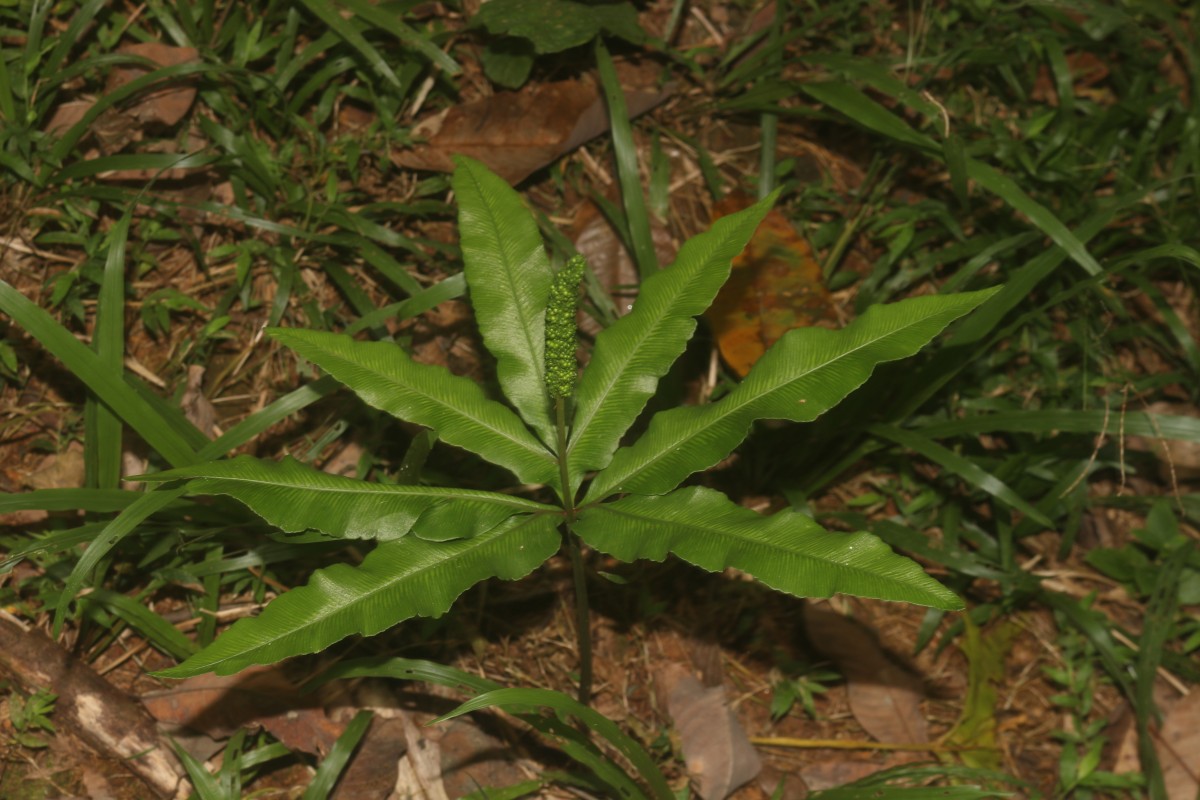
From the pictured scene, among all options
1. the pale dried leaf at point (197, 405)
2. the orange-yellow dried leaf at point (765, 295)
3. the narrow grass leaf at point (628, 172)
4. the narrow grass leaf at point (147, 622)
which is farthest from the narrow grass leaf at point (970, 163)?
the narrow grass leaf at point (147, 622)

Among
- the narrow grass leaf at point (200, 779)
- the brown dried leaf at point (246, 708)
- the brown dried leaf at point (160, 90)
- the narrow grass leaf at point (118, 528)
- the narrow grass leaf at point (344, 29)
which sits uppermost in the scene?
the narrow grass leaf at point (344, 29)

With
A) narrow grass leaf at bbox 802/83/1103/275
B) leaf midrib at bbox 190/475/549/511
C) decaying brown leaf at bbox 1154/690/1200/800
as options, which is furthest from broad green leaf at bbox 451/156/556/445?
decaying brown leaf at bbox 1154/690/1200/800

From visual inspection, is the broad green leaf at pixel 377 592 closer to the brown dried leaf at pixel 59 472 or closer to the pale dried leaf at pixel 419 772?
the pale dried leaf at pixel 419 772

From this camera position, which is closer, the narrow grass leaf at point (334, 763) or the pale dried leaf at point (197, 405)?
the narrow grass leaf at point (334, 763)

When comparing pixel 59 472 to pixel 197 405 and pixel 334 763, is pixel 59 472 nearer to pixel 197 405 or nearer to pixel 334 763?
pixel 197 405

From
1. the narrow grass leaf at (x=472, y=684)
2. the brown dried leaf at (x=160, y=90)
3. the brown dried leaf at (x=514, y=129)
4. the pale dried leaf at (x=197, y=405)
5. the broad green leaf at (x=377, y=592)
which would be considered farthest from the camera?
the brown dried leaf at (x=514, y=129)

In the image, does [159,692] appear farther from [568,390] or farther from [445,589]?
[568,390]

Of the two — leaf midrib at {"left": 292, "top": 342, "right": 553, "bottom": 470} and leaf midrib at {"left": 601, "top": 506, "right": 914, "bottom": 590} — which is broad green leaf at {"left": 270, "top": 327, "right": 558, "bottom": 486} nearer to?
leaf midrib at {"left": 292, "top": 342, "right": 553, "bottom": 470}

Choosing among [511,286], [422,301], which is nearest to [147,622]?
[422,301]
